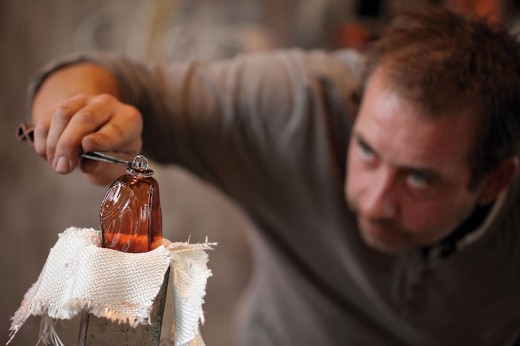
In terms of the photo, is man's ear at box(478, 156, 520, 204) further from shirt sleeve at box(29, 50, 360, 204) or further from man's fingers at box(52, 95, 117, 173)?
man's fingers at box(52, 95, 117, 173)

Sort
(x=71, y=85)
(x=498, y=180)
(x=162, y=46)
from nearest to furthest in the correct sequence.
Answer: (x=71, y=85) < (x=498, y=180) < (x=162, y=46)

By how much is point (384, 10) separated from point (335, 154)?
153 centimetres

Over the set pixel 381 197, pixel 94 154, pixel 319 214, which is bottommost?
pixel 319 214

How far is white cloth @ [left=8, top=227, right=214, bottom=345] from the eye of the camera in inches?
18.6

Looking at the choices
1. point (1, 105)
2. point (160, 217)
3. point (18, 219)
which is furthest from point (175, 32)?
point (160, 217)

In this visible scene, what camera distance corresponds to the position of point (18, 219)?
6.98 feet

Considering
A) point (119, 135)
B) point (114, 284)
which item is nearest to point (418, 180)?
point (119, 135)

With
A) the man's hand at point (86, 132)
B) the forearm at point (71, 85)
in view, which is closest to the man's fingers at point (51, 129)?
the man's hand at point (86, 132)

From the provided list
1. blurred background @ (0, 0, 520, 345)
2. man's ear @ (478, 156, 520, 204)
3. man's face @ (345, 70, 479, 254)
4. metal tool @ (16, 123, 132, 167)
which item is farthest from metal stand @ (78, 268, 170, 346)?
blurred background @ (0, 0, 520, 345)

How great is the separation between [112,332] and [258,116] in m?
0.73

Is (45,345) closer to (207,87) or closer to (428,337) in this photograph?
(207,87)

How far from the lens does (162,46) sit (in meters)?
2.38

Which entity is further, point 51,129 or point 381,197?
point 381,197

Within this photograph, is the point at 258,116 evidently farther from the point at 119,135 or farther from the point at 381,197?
the point at 119,135
